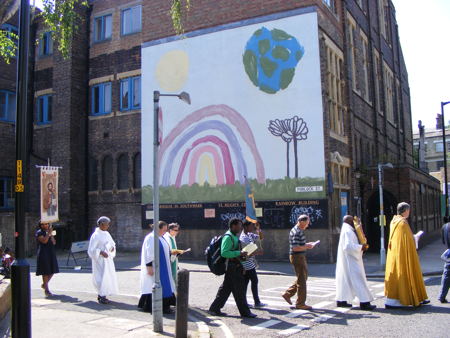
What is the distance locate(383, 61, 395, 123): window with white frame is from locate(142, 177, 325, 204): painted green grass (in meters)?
14.1

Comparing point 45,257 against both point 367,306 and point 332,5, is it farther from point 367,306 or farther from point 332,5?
point 332,5

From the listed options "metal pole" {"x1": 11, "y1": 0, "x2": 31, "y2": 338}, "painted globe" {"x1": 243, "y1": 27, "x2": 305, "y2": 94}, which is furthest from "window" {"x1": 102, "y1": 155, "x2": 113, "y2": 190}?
"metal pole" {"x1": 11, "y1": 0, "x2": 31, "y2": 338}

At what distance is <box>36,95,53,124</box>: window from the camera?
26.8m

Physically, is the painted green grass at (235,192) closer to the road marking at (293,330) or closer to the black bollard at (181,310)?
the road marking at (293,330)

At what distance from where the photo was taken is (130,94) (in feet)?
81.4

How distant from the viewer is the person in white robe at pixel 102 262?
10263mm

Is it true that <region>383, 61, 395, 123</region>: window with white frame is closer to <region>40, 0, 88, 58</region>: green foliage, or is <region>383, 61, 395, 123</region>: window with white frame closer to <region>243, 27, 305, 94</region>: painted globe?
<region>243, 27, 305, 94</region>: painted globe

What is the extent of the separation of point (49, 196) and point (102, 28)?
17.3 m

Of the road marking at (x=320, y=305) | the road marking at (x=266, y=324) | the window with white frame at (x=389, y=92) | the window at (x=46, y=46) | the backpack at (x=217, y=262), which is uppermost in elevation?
the window at (x=46, y=46)

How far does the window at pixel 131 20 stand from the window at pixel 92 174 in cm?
701

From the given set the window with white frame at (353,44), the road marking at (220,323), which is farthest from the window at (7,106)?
the road marking at (220,323)

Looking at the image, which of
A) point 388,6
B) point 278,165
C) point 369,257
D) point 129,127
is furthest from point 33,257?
point 388,6

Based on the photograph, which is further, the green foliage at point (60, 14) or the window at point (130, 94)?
the window at point (130, 94)

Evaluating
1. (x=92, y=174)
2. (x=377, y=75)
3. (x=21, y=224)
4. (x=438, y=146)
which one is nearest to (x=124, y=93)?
(x=92, y=174)
